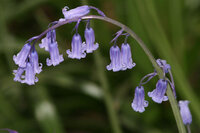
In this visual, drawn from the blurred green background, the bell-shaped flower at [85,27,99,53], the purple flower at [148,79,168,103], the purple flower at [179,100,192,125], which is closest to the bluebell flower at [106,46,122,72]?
the bell-shaped flower at [85,27,99,53]

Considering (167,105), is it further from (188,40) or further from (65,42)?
(65,42)

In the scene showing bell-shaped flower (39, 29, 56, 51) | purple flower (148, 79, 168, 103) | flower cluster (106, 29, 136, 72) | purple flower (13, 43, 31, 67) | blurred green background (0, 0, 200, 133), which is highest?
blurred green background (0, 0, 200, 133)

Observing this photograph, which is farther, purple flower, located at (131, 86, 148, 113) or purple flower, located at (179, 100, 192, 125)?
purple flower, located at (179, 100, 192, 125)

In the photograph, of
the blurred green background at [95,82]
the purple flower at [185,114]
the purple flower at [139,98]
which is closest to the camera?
the purple flower at [139,98]

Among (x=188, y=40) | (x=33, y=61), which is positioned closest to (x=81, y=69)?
(x=188, y=40)

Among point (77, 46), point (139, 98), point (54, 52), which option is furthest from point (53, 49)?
point (139, 98)

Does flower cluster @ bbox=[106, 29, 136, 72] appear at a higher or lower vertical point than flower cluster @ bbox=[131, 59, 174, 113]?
higher

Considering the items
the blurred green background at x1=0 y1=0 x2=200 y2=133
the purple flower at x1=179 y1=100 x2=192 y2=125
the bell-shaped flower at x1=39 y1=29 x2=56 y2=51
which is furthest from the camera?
the blurred green background at x1=0 y1=0 x2=200 y2=133

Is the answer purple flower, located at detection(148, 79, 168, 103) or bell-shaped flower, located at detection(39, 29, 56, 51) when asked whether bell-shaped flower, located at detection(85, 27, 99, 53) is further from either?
purple flower, located at detection(148, 79, 168, 103)

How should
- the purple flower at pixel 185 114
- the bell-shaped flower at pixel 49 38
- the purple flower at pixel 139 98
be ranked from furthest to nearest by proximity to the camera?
the purple flower at pixel 185 114 < the purple flower at pixel 139 98 < the bell-shaped flower at pixel 49 38

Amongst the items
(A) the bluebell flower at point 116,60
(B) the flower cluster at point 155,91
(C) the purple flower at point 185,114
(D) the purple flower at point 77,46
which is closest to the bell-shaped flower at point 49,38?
(D) the purple flower at point 77,46

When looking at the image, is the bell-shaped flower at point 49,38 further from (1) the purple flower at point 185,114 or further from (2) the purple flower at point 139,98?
(1) the purple flower at point 185,114

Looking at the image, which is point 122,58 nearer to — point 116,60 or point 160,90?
point 116,60

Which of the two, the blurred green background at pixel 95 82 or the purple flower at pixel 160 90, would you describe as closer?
the purple flower at pixel 160 90
